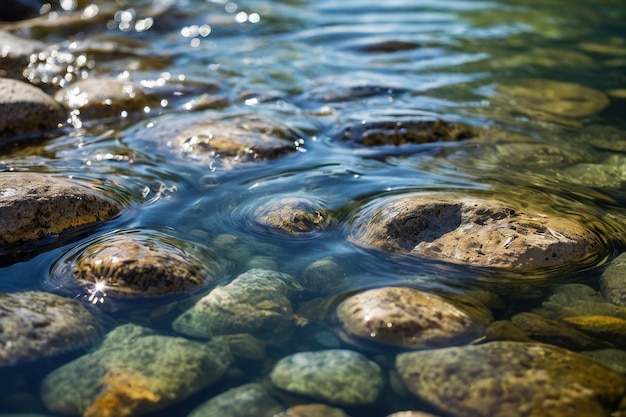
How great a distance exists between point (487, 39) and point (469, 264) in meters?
6.36

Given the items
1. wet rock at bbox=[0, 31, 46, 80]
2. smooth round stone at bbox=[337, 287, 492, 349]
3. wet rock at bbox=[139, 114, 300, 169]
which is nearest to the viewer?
smooth round stone at bbox=[337, 287, 492, 349]

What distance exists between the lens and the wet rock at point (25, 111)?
5641mm

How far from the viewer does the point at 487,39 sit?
30.7 feet

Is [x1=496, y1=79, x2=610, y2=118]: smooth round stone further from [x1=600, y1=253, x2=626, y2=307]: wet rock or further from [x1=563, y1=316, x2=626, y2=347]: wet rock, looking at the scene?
[x1=563, y1=316, x2=626, y2=347]: wet rock

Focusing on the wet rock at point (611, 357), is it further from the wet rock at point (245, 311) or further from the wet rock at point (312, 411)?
the wet rock at point (245, 311)

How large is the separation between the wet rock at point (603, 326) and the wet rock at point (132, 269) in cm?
185

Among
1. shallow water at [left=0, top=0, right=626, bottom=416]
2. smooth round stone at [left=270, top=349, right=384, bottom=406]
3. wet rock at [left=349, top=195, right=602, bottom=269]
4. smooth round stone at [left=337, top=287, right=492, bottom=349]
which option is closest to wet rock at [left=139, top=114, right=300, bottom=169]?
shallow water at [left=0, top=0, right=626, bottom=416]

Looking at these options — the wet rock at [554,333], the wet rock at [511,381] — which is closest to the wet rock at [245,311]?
the wet rock at [511,381]

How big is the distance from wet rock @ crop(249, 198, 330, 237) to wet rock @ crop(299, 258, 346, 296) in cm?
38

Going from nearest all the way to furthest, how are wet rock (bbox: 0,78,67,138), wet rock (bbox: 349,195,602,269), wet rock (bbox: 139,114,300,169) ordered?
wet rock (bbox: 349,195,602,269), wet rock (bbox: 139,114,300,169), wet rock (bbox: 0,78,67,138)

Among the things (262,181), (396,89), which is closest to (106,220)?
(262,181)

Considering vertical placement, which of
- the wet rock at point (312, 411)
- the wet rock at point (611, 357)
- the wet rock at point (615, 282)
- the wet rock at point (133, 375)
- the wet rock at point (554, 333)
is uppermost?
the wet rock at point (615, 282)

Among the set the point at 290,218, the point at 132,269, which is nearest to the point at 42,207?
the point at 132,269

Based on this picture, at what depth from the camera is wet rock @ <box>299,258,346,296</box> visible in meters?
3.63
